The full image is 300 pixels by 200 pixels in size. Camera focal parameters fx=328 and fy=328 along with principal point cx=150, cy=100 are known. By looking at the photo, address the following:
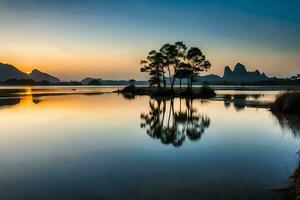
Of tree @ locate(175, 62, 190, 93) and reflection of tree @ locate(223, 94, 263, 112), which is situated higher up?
tree @ locate(175, 62, 190, 93)

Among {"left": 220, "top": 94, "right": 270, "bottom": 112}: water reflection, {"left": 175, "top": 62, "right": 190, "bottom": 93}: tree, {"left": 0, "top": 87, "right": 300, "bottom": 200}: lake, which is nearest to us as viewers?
{"left": 0, "top": 87, "right": 300, "bottom": 200}: lake

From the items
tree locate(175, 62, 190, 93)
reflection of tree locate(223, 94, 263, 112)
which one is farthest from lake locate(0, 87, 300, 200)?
tree locate(175, 62, 190, 93)

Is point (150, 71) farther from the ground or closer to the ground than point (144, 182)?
farther from the ground

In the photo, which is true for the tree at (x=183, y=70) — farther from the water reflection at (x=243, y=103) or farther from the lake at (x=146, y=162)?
the lake at (x=146, y=162)

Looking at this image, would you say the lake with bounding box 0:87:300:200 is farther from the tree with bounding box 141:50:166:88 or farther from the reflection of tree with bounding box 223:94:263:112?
the tree with bounding box 141:50:166:88

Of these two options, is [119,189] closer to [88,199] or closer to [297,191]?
[88,199]

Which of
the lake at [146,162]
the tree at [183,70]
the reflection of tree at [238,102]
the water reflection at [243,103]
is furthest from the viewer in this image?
the tree at [183,70]

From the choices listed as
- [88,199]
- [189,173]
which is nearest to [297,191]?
[189,173]

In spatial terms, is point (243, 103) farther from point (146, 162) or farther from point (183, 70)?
point (146, 162)

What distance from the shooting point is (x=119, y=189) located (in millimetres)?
8914

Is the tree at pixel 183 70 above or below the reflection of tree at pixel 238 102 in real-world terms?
above

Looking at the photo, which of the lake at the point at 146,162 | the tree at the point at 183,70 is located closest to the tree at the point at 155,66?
the tree at the point at 183,70

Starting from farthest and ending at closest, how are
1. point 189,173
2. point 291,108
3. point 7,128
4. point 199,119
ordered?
point 291,108
point 199,119
point 7,128
point 189,173

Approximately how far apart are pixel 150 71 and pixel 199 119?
52159mm
